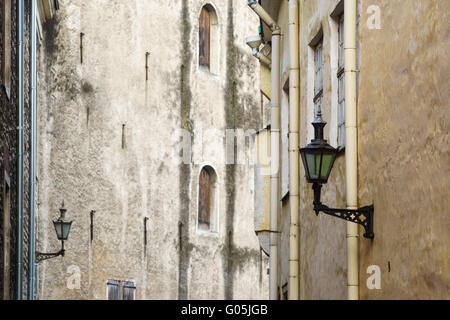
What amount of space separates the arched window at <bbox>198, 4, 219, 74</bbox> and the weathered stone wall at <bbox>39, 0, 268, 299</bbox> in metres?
0.19

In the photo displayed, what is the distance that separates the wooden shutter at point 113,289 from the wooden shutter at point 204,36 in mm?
6167

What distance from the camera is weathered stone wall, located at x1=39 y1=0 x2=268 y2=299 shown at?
23438mm

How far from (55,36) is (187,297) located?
22.2 feet

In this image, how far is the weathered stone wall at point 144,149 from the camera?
23.4 m

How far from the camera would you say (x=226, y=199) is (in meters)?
27.6

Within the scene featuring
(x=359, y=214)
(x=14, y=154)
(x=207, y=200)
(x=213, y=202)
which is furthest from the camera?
(x=213, y=202)

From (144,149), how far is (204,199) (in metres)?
2.69

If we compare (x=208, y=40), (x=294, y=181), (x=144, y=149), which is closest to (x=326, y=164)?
(x=294, y=181)

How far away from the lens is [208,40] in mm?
27766

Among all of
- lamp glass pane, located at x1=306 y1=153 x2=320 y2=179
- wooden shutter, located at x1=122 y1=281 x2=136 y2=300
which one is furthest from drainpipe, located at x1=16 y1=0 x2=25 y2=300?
wooden shutter, located at x1=122 y1=281 x2=136 y2=300

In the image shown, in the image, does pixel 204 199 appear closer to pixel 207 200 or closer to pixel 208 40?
pixel 207 200
